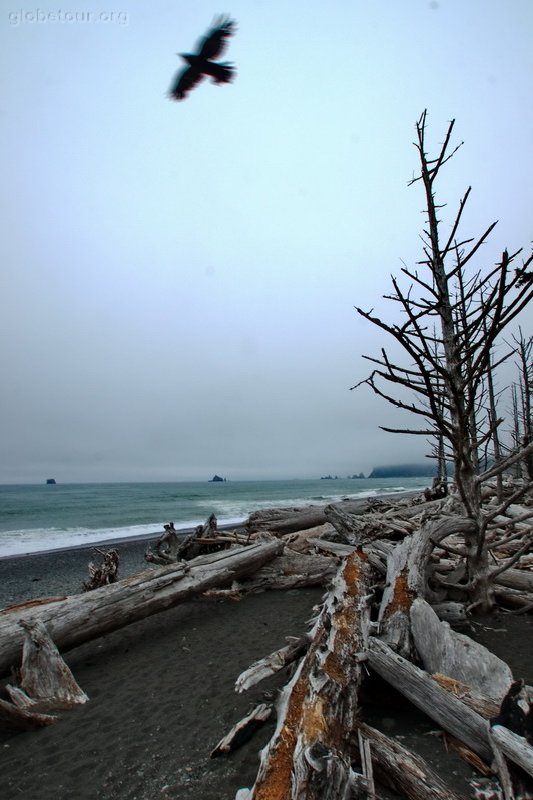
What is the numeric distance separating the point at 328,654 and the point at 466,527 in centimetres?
268

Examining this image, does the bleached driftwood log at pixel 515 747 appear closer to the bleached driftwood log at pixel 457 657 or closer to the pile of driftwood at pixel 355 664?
the pile of driftwood at pixel 355 664

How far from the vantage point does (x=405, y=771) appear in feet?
7.25

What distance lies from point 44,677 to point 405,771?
346 centimetres

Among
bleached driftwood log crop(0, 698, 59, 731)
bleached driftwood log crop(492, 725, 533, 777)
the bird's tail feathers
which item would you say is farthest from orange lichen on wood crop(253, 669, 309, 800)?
the bird's tail feathers

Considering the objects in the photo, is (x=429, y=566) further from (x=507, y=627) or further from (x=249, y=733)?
(x=249, y=733)

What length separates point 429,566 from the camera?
17.4 feet

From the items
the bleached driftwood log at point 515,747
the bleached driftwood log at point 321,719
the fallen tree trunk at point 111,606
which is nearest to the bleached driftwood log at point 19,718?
the fallen tree trunk at point 111,606

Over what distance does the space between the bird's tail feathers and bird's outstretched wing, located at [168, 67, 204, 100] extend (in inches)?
6.5

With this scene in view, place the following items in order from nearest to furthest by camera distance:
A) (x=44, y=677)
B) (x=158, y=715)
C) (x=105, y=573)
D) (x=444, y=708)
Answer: (x=444, y=708), (x=158, y=715), (x=44, y=677), (x=105, y=573)

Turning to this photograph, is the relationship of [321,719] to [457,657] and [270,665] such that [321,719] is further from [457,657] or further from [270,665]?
[457,657]

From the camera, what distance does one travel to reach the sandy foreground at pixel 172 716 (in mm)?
2613

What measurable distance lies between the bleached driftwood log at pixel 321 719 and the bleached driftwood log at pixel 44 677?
2.43 m

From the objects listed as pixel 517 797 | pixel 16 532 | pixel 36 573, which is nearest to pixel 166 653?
pixel 517 797

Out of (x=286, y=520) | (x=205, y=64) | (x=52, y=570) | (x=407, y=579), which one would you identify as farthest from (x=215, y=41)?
(x=52, y=570)
